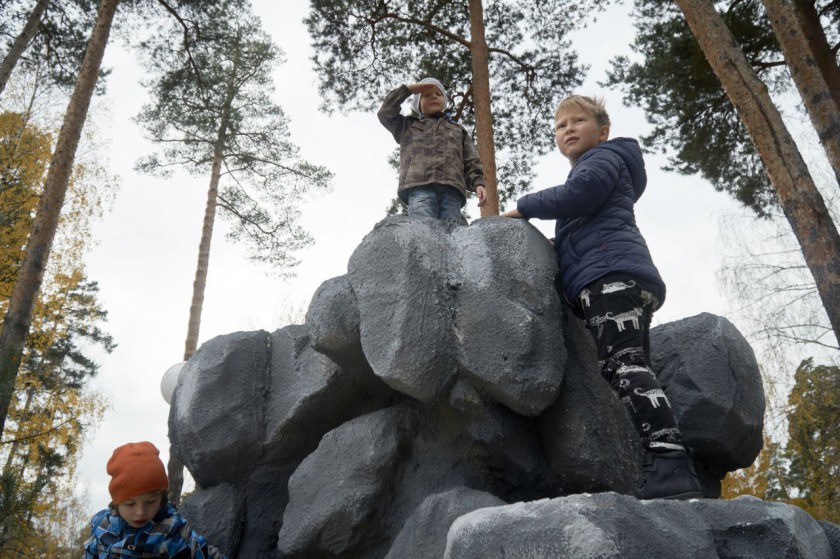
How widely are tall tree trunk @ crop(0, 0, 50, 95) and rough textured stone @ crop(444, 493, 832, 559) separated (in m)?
8.23

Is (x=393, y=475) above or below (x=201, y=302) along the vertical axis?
below

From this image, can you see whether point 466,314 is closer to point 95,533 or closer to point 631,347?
point 631,347

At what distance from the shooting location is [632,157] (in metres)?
2.64

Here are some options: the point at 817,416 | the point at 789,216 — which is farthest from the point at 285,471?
the point at 817,416

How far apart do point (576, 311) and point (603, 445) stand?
1.77ft

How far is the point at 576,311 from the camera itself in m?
2.57

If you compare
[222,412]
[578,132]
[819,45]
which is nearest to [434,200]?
[578,132]

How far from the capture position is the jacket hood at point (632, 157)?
2.63m

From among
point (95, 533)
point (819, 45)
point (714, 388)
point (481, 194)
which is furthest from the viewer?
point (819, 45)

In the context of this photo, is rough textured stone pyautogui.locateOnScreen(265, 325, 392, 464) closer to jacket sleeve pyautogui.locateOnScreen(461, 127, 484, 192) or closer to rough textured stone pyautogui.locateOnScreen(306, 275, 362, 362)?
rough textured stone pyautogui.locateOnScreen(306, 275, 362, 362)

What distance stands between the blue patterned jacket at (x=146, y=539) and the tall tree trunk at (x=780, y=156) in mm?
5336

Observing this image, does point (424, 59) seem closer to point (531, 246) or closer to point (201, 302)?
point (201, 302)

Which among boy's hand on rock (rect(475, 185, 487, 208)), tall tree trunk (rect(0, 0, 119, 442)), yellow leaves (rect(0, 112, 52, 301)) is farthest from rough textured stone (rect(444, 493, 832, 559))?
yellow leaves (rect(0, 112, 52, 301))

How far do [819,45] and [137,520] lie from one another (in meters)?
8.65
